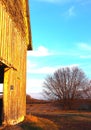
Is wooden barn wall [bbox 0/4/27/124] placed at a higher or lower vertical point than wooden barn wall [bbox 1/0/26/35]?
lower

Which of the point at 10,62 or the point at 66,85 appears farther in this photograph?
the point at 66,85

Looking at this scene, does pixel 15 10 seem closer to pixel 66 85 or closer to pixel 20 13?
pixel 20 13

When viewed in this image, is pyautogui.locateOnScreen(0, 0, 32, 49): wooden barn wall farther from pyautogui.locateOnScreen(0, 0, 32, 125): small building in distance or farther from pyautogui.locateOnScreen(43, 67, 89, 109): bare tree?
pyautogui.locateOnScreen(43, 67, 89, 109): bare tree

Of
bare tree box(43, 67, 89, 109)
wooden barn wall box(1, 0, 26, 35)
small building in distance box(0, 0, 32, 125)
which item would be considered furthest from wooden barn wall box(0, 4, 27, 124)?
bare tree box(43, 67, 89, 109)

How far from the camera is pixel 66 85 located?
6794 centimetres

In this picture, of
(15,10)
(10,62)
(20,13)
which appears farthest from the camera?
(20,13)

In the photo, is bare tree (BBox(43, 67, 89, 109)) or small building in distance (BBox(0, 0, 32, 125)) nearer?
small building in distance (BBox(0, 0, 32, 125))

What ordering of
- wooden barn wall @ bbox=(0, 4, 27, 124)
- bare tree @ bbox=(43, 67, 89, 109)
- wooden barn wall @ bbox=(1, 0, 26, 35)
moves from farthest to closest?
bare tree @ bbox=(43, 67, 89, 109), wooden barn wall @ bbox=(1, 0, 26, 35), wooden barn wall @ bbox=(0, 4, 27, 124)

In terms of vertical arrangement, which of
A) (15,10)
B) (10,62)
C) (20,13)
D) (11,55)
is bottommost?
(10,62)

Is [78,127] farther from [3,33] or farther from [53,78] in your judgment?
[53,78]

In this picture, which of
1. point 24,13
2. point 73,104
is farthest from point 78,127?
point 73,104

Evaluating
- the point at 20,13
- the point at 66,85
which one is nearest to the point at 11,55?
the point at 20,13

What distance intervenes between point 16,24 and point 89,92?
163ft

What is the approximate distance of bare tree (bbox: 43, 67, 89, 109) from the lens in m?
67.1
